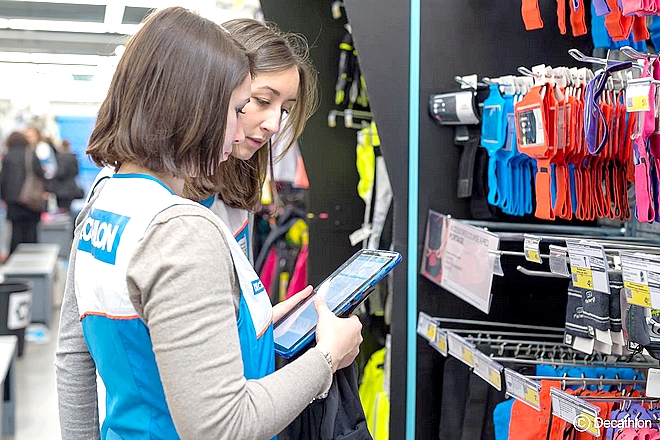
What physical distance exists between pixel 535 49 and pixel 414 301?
966mm

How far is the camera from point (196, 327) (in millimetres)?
1109

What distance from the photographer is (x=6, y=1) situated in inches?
322

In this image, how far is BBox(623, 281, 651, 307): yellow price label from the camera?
5.61 feet

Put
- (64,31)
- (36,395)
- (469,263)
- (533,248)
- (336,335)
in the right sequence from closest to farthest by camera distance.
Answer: (336,335) < (533,248) < (469,263) < (36,395) < (64,31)

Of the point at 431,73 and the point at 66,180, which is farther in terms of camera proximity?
the point at 66,180

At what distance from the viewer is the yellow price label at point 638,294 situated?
171cm

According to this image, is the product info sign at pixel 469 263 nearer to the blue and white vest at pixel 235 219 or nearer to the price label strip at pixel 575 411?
the price label strip at pixel 575 411

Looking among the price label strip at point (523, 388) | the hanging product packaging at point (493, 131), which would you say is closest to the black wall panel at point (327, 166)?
the hanging product packaging at point (493, 131)

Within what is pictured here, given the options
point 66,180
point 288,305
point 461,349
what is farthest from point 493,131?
point 66,180

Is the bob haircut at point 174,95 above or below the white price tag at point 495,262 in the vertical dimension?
above

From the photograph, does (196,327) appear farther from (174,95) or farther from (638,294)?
(638,294)

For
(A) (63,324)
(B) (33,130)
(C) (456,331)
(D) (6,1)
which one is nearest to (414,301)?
(C) (456,331)

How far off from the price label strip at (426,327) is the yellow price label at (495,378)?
1.33ft

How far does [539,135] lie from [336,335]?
1073mm
